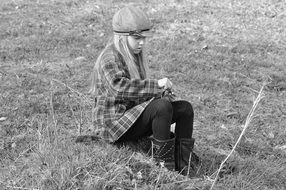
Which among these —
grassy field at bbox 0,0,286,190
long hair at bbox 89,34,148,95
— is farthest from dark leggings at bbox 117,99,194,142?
long hair at bbox 89,34,148,95

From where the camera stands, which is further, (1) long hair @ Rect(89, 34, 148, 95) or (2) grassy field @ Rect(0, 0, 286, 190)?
(1) long hair @ Rect(89, 34, 148, 95)

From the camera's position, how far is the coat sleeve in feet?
9.41

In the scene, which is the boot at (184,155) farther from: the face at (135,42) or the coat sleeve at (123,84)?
the face at (135,42)

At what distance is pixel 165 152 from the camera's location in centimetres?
288

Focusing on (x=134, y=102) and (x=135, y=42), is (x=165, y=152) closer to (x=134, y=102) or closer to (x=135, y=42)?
(x=134, y=102)

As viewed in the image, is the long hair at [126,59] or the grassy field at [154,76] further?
the long hair at [126,59]

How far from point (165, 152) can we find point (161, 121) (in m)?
0.23

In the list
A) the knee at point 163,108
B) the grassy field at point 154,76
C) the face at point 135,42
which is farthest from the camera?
the face at point 135,42

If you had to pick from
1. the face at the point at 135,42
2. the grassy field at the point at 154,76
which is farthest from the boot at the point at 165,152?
the face at the point at 135,42

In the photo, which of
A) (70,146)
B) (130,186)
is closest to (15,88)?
(70,146)

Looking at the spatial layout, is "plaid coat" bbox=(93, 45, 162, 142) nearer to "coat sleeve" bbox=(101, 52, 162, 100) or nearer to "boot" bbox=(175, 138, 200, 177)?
"coat sleeve" bbox=(101, 52, 162, 100)

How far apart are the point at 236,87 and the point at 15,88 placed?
266 centimetres

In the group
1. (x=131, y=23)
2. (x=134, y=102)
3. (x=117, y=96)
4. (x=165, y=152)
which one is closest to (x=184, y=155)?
(x=165, y=152)

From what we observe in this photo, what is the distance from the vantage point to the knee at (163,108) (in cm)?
282
